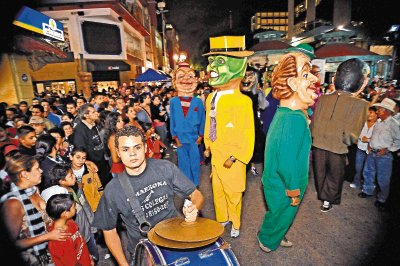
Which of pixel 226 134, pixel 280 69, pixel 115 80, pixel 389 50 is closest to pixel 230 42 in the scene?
pixel 280 69

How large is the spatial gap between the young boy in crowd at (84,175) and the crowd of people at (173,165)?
0.02m

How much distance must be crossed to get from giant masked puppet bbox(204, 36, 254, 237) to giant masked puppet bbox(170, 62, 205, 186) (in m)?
0.81

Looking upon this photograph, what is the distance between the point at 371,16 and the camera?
24078 millimetres

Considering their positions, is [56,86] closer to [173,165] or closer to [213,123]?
[213,123]

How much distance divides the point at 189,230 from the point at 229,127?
2.06 metres

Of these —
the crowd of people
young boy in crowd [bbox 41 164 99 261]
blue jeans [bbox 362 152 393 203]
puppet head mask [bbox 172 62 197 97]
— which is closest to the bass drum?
the crowd of people

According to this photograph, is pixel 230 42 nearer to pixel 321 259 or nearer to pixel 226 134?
pixel 226 134

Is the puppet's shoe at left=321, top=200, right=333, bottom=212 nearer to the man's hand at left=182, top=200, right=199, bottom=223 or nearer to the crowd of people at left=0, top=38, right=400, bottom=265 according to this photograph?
the crowd of people at left=0, top=38, right=400, bottom=265

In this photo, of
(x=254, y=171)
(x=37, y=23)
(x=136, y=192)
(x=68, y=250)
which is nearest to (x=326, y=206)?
(x=254, y=171)

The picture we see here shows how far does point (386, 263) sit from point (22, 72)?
1267cm

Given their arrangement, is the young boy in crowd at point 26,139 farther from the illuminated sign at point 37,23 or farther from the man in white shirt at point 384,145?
the illuminated sign at point 37,23

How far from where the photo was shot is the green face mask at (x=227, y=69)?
3.87 meters

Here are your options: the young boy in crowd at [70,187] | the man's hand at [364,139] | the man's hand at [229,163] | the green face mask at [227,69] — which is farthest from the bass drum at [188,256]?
the man's hand at [364,139]

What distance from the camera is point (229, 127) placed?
3.65 metres
